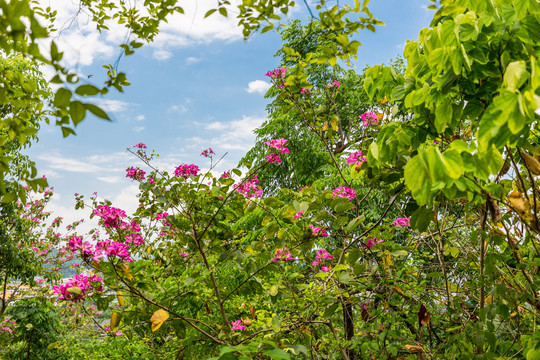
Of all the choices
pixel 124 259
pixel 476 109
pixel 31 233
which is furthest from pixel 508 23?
pixel 31 233

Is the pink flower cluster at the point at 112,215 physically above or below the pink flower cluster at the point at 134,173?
below

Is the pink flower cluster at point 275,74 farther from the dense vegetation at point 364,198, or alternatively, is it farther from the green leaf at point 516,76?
the green leaf at point 516,76

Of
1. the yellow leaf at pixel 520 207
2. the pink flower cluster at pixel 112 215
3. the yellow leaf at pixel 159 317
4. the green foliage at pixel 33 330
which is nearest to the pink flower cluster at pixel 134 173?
the pink flower cluster at pixel 112 215

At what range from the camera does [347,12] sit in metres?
1.69

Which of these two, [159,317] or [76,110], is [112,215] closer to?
[159,317]

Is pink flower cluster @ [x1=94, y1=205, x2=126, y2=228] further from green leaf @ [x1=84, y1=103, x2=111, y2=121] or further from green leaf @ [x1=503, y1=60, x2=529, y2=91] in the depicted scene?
green leaf @ [x1=503, y1=60, x2=529, y2=91]

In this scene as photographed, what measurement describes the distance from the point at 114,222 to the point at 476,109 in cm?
228

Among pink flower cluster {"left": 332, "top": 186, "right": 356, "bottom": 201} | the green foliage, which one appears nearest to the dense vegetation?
pink flower cluster {"left": 332, "top": 186, "right": 356, "bottom": 201}

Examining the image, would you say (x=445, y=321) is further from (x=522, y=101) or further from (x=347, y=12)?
(x=522, y=101)

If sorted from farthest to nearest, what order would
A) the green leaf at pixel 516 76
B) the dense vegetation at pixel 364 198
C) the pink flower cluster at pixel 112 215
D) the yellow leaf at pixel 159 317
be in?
the pink flower cluster at pixel 112 215, the yellow leaf at pixel 159 317, the dense vegetation at pixel 364 198, the green leaf at pixel 516 76

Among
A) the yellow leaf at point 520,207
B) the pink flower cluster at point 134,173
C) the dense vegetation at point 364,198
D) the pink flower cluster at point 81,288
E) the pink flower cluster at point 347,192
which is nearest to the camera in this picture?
the dense vegetation at point 364,198

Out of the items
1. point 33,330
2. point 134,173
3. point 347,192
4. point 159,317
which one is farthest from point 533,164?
point 33,330

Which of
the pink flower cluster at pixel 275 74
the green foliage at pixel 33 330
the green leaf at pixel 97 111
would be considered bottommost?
the green foliage at pixel 33 330

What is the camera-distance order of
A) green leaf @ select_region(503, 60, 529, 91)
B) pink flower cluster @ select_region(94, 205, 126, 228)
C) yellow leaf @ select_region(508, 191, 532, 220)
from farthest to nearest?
pink flower cluster @ select_region(94, 205, 126, 228) < yellow leaf @ select_region(508, 191, 532, 220) < green leaf @ select_region(503, 60, 529, 91)
